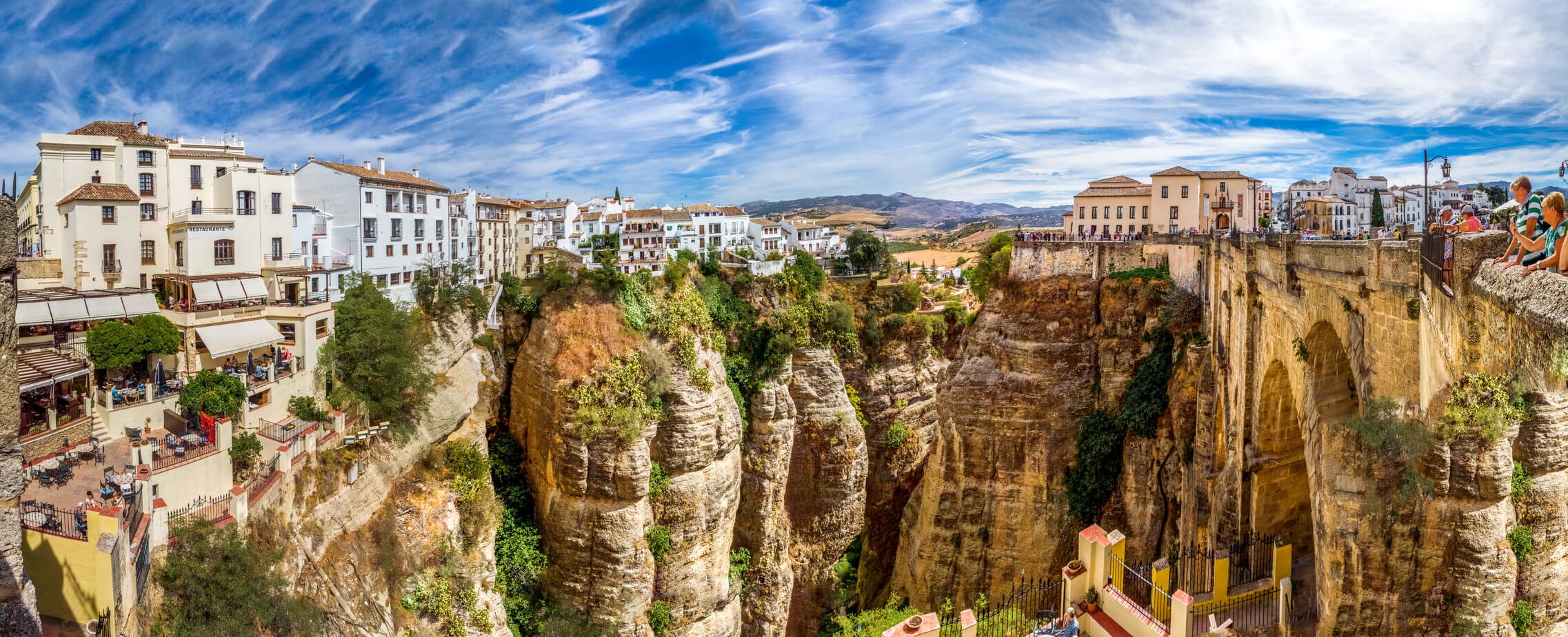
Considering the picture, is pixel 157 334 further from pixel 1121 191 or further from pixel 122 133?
pixel 1121 191

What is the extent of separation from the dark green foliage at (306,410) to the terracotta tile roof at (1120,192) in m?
30.9

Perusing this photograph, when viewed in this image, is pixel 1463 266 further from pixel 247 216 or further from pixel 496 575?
pixel 247 216

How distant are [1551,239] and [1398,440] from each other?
3.07 m

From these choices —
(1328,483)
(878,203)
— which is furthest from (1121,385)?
(878,203)

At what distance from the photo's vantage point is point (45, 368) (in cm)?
1570

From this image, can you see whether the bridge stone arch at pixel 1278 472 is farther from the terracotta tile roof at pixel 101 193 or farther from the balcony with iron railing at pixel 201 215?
the terracotta tile roof at pixel 101 193

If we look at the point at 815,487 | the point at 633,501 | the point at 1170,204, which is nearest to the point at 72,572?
the point at 633,501

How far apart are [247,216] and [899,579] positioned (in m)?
22.9

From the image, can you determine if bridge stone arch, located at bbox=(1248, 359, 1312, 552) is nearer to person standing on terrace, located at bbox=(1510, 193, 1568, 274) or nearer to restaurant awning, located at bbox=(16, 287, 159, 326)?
person standing on terrace, located at bbox=(1510, 193, 1568, 274)

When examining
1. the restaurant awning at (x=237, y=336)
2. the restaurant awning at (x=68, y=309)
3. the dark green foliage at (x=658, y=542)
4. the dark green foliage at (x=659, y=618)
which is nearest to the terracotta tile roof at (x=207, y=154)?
the restaurant awning at (x=68, y=309)

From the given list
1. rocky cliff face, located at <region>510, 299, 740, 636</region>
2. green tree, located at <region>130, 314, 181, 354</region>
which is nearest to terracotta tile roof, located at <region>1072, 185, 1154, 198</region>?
rocky cliff face, located at <region>510, 299, 740, 636</region>

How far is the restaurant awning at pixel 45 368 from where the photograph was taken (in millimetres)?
14742

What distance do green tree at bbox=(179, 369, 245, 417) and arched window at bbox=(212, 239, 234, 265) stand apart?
6483 millimetres

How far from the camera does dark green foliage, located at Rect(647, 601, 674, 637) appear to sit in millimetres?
23094
